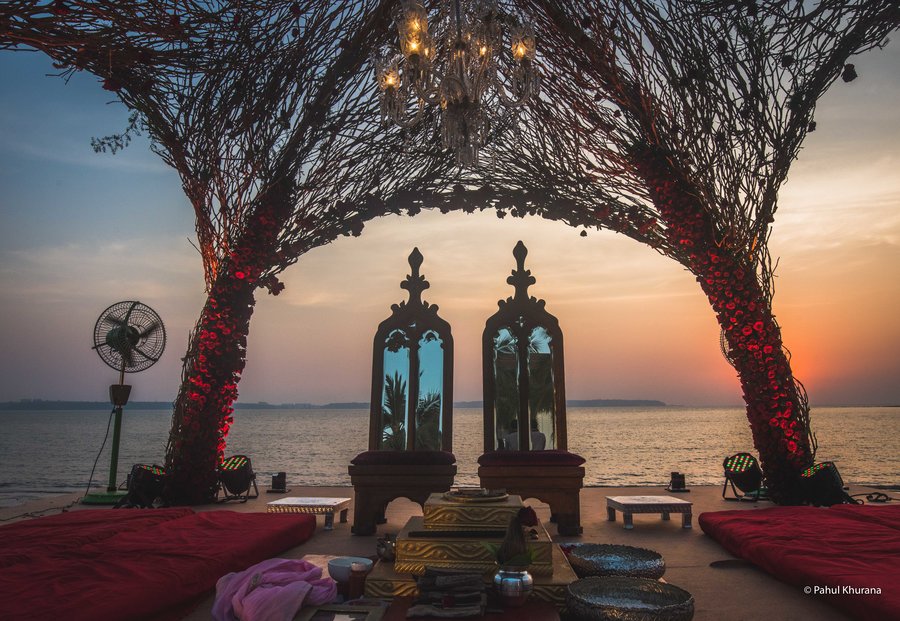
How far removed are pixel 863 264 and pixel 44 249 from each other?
16736 mm

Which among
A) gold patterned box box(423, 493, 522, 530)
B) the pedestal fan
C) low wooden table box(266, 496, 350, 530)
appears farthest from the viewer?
the pedestal fan

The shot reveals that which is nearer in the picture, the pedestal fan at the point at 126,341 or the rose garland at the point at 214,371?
the rose garland at the point at 214,371

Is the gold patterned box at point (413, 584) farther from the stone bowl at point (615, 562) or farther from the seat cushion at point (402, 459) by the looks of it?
the seat cushion at point (402, 459)

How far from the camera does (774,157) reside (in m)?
5.71

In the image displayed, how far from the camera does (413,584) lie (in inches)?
85.9

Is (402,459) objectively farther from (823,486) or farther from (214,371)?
(823,486)

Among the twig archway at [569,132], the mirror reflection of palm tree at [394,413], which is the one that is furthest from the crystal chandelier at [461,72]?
the mirror reflection of palm tree at [394,413]

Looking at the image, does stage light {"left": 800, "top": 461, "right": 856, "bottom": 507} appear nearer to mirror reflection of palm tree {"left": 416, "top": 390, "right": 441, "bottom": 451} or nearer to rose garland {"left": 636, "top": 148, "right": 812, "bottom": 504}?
rose garland {"left": 636, "top": 148, "right": 812, "bottom": 504}

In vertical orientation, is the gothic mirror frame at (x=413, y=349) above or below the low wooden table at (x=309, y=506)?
above

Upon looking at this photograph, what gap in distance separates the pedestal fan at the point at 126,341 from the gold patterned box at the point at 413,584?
18.4 ft

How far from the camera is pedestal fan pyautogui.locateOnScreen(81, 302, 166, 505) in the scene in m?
6.71

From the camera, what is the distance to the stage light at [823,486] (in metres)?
5.21

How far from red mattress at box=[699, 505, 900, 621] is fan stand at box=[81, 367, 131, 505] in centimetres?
609

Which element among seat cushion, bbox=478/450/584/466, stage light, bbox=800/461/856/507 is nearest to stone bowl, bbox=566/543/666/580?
seat cushion, bbox=478/450/584/466
